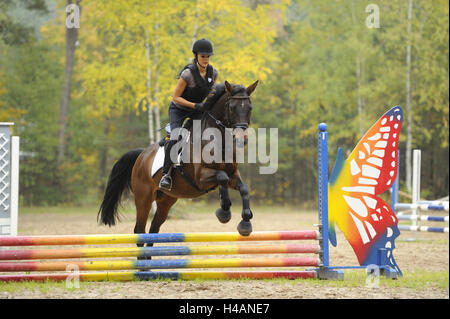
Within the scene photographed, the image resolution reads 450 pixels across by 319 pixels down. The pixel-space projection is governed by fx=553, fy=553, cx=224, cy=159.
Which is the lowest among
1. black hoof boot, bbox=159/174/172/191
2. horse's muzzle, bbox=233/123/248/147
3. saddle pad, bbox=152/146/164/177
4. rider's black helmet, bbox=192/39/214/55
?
black hoof boot, bbox=159/174/172/191

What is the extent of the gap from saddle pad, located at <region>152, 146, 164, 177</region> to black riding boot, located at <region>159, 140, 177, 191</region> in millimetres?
330

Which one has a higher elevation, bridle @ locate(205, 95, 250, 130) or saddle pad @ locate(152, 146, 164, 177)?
bridle @ locate(205, 95, 250, 130)

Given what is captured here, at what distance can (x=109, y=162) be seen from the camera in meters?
28.1

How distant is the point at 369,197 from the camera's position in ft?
19.5

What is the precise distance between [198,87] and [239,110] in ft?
2.83

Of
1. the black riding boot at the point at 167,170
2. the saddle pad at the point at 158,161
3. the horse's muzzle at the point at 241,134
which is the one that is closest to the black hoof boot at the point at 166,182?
the black riding boot at the point at 167,170

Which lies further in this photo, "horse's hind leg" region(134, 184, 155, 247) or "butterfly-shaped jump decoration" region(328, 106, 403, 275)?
"horse's hind leg" region(134, 184, 155, 247)

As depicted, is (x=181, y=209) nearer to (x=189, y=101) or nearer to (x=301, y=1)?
(x=189, y=101)

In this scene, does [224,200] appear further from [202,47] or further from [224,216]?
[202,47]

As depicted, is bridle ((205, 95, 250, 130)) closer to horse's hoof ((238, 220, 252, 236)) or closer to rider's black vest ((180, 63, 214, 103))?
rider's black vest ((180, 63, 214, 103))

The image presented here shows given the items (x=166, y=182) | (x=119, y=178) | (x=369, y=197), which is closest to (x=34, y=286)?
(x=166, y=182)

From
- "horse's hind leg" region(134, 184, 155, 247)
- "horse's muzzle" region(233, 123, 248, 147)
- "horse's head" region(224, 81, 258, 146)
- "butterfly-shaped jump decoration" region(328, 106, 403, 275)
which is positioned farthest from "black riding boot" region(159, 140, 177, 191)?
"butterfly-shaped jump decoration" region(328, 106, 403, 275)

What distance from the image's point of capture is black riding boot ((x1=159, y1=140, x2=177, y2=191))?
6286 millimetres

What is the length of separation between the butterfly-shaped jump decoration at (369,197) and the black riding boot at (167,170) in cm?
181
